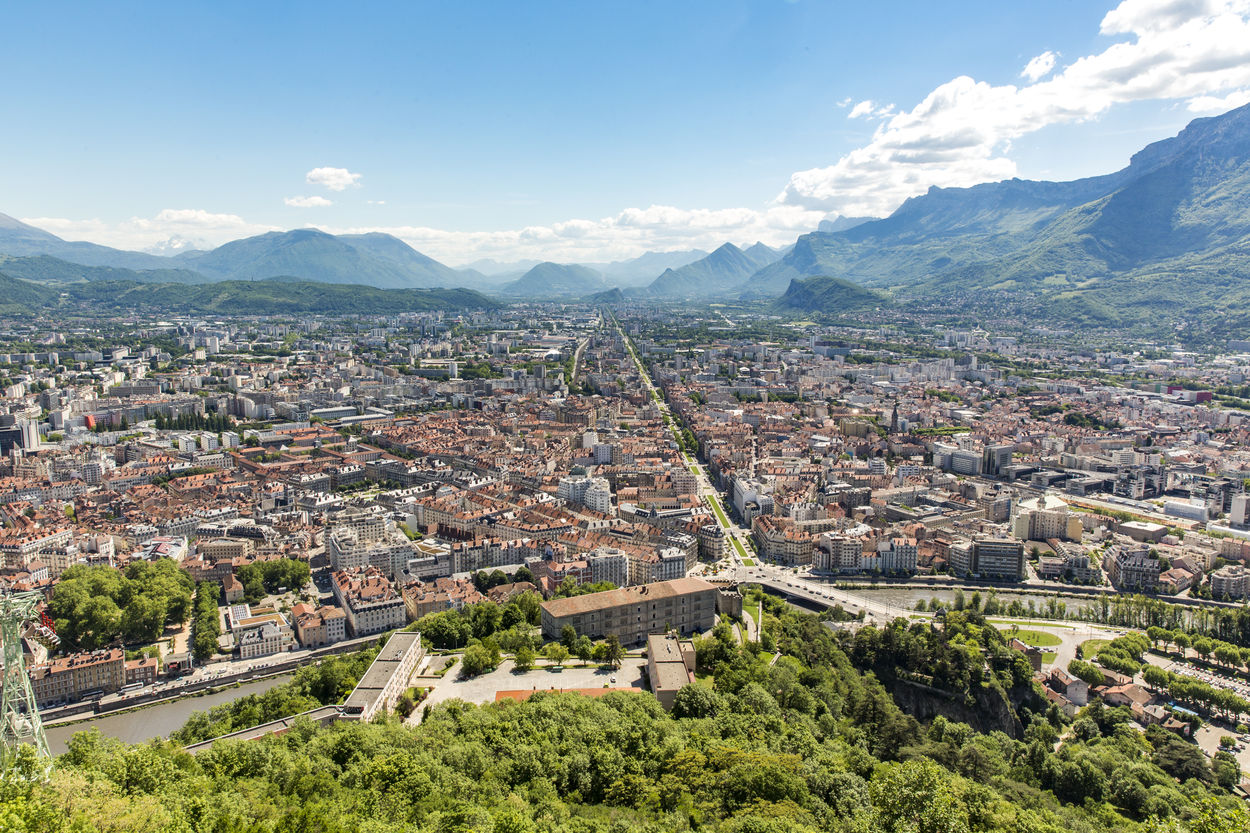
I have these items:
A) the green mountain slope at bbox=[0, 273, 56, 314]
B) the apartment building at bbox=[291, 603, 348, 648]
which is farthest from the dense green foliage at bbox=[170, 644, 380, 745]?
the green mountain slope at bbox=[0, 273, 56, 314]

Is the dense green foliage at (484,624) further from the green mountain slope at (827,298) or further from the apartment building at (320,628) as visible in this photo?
the green mountain slope at (827,298)

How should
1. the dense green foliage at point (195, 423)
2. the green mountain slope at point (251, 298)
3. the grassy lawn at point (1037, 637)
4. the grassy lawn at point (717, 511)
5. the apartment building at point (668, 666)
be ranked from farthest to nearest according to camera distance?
the green mountain slope at point (251, 298), the dense green foliage at point (195, 423), the grassy lawn at point (717, 511), the grassy lawn at point (1037, 637), the apartment building at point (668, 666)

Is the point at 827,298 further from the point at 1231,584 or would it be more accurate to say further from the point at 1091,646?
the point at 1091,646

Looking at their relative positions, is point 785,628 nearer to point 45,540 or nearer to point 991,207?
point 45,540

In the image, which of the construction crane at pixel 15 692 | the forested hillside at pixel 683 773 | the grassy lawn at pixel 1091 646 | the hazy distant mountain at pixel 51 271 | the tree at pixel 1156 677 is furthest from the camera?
the hazy distant mountain at pixel 51 271

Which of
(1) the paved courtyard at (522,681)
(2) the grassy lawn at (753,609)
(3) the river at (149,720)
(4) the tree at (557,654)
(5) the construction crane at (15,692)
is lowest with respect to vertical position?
(3) the river at (149,720)

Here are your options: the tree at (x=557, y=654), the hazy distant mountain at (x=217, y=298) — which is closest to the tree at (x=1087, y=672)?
the tree at (x=557, y=654)

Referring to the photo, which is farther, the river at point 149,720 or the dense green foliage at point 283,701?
the river at point 149,720

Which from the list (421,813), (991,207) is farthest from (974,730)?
(991,207)
